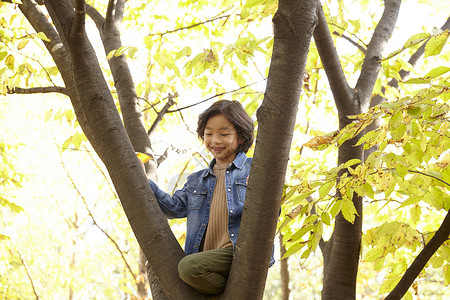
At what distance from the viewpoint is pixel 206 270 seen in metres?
1.67

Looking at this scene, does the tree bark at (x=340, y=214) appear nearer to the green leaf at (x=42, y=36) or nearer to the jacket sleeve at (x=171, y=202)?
the jacket sleeve at (x=171, y=202)

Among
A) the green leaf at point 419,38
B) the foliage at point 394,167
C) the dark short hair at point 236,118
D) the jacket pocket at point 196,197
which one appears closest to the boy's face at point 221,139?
the dark short hair at point 236,118

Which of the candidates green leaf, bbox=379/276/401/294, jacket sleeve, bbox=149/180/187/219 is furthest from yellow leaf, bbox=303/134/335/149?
jacket sleeve, bbox=149/180/187/219

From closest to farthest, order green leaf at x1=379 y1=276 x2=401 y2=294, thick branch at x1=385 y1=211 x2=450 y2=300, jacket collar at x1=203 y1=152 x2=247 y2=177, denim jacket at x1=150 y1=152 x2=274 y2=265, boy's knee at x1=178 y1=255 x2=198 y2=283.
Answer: thick branch at x1=385 y1=211 x2=450 y2=300, boy's knee at x1=178 y1=255 x2=198 y2=283, green leaf at x1=379 y1=276 x2=401 y2=294, denim jacket at x1=150 y1=152 x2=274 y2=265, jacket collar at x1=203 y1=152 x2=247 y2=177

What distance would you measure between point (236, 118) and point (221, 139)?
136 mm

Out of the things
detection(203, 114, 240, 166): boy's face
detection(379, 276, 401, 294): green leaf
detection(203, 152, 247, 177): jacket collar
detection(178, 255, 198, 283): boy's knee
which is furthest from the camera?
detection(203, 114, 240, 166): boy's face

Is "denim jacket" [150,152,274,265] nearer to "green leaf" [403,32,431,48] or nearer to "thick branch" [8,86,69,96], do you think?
"thick branch" [8,86,69,96]

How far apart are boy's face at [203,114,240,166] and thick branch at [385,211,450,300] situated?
1.10m

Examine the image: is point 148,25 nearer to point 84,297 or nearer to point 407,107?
point 407,107

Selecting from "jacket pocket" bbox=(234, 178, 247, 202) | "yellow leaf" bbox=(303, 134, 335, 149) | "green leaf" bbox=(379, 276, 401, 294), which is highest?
A: "yellow leaf" bbox=(303, 134, 335, 149)

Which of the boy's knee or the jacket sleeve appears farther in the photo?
the jacket sleeve

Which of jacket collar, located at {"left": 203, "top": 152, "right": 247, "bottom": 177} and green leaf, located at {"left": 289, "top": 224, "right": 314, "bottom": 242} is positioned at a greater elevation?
jacket collar, located at {"left": 203, "top": 152, "right": 247, "bottom": 177}

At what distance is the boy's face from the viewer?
2.34 m

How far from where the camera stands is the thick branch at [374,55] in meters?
2.38
